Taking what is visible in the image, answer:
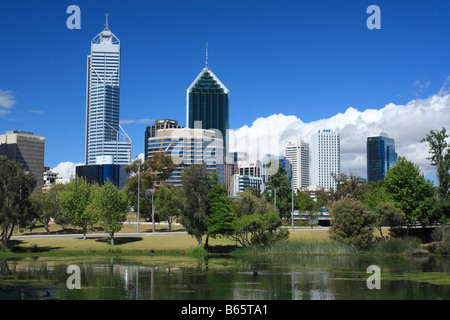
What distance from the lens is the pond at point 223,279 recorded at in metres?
33.0

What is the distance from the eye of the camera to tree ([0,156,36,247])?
65.9 metres

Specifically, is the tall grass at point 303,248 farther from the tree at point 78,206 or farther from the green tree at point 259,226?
the tree at point 78,206

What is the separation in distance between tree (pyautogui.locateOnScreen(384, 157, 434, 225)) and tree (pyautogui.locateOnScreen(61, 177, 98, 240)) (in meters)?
→ 47.1

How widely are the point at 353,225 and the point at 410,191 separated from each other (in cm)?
1622

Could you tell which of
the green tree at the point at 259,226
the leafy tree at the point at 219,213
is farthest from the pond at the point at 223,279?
the green tree at the point at 259,226

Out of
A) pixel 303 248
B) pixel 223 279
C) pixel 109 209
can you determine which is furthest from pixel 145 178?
pixel 223 279

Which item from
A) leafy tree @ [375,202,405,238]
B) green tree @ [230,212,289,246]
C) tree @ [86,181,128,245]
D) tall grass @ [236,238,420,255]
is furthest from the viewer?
tree @ [86,181,128,245]

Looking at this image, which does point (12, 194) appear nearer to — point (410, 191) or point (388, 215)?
point (388, 215)

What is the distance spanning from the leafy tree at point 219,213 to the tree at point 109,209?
48.8 ft

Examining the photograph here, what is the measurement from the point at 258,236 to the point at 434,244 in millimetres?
24845

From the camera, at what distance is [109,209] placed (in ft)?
242

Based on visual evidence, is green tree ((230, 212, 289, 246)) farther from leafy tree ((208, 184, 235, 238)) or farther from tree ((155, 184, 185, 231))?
tree ((155, 184, 185, 231))

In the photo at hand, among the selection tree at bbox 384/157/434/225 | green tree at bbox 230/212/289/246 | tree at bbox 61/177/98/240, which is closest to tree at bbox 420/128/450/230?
tree at bbox 384/157/434/225
